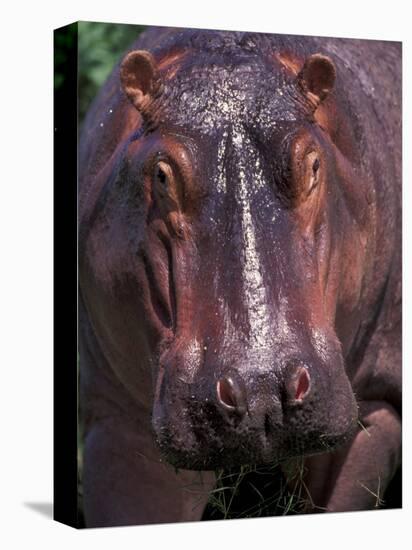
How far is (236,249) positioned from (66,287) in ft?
3.48

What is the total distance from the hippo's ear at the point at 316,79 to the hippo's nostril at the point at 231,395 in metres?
1.68

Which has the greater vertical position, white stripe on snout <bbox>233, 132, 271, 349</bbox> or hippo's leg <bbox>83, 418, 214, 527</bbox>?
white stripe on snout <bbox>233, 132, 271, 349</bbox>

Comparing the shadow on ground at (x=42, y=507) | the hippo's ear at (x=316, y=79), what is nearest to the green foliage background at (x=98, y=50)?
the hippo's ear at (x=316, y=79)

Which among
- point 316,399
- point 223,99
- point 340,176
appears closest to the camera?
point 316,399

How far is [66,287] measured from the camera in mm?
6387

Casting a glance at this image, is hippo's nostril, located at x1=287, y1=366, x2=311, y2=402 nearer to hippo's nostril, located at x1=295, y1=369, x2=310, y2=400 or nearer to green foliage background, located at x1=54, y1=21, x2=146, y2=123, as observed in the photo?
hippo's nostril, located at x1=295, y1=369, x2=310, y2=400

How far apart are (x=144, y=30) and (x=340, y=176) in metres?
1.40

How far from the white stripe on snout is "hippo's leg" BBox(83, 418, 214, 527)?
67.3 inches

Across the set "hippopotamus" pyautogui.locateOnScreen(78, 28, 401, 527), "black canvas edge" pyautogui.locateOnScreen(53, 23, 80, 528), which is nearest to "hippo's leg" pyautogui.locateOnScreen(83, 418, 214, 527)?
"hippopotamus" pyautogui.locateOnScreen(78, 28, 401, 527)

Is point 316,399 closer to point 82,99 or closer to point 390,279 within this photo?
point 390,279

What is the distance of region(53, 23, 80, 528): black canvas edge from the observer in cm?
635

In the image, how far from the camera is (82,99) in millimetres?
8047

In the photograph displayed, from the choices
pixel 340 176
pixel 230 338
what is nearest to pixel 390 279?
pixel 340 176

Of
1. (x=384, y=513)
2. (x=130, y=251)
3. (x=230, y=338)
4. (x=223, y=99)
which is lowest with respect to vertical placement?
(x=384, y=513)
